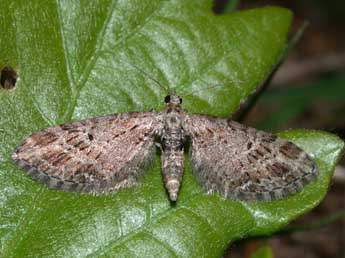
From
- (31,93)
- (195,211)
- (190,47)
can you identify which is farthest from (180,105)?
(31,93)

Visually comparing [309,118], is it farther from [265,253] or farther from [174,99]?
[265,253]

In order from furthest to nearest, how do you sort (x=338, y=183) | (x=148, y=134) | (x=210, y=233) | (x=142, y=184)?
(x=338, y=183), (x=148, y=134), (x=142, y=184), (x=210, y=233)

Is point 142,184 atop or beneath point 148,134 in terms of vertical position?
beneath

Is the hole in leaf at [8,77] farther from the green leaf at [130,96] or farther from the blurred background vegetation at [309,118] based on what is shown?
the blurred background vegetation at [309,118]

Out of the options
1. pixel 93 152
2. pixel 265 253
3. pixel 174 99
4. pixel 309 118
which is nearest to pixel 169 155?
pixel 174 99

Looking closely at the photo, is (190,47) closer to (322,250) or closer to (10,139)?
(10,139)

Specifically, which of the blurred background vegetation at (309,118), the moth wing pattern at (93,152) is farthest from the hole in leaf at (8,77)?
the blurred background vegetation at (309,118)

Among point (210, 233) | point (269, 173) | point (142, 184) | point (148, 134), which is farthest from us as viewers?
point (148, 134)
